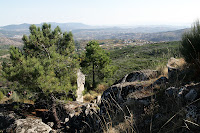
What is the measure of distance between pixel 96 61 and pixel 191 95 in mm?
14853

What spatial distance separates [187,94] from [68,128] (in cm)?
627

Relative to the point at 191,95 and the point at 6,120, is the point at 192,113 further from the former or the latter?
the point at 6,120

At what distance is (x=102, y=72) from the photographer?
18.7 metres

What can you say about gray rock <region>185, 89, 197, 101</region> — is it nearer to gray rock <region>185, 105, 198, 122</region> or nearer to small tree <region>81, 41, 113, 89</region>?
gray rock <region>185, 105, 198, 122</region>

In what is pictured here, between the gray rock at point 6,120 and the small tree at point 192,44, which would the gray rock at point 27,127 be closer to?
the gray rock at point 6,120

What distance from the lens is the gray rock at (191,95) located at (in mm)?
→ 2970

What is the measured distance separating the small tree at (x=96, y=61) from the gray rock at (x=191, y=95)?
14320mm

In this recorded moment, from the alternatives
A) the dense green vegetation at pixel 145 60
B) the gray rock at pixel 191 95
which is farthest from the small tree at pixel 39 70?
the gray rock at pixel 191 95

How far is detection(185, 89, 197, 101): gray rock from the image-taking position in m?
2.97

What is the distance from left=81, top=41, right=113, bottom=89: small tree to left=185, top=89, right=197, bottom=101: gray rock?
1432 centimetres

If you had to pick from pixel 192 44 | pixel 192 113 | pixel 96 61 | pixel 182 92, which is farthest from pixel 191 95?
pixel 96 61

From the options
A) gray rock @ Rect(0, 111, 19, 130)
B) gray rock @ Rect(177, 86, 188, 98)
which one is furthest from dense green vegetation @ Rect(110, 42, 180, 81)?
gray rock @ Rect(0, 111, 19, 130)

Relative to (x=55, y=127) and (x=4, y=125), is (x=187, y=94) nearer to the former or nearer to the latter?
(x=55, y=127)

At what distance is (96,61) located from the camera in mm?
17609
